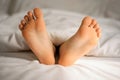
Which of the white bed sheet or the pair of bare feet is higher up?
the pair of bare feet

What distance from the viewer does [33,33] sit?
32.1 inches

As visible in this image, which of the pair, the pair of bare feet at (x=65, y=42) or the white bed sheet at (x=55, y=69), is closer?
the white bed sheet at (x=55, y=69)

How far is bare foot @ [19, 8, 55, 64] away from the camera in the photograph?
31.6 inches

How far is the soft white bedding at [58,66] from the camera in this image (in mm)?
712

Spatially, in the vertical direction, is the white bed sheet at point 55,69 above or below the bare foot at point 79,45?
below

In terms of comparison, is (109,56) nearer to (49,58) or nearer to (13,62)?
(49,58)

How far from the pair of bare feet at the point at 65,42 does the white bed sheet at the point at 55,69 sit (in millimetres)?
35

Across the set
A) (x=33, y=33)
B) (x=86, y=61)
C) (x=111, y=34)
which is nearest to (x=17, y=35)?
(x=33, y=33)

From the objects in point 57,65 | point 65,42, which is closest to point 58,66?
point 57,65

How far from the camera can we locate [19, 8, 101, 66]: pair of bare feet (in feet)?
2.63

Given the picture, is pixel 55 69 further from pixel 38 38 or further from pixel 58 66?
pixel 38 38

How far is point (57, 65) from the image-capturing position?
774 millimetres

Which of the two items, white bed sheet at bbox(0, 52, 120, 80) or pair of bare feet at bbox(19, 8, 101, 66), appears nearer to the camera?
white bed sheet at bbox(0, 52, 120, 80)

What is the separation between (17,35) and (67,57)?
0.77 feet
